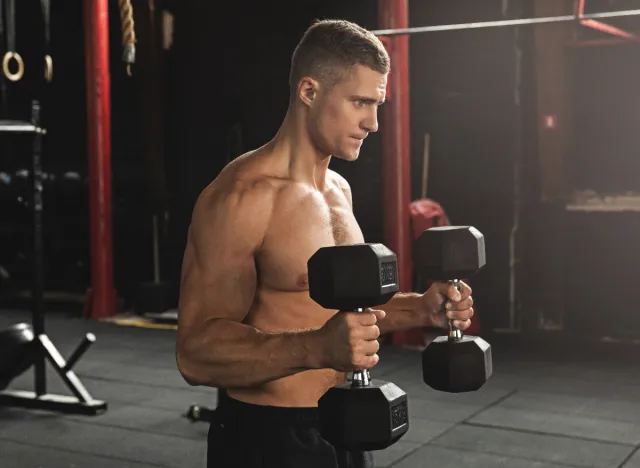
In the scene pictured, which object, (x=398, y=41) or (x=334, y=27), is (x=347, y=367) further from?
(x=398, y=41)

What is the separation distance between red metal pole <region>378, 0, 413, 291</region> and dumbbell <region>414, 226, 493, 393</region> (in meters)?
3.78

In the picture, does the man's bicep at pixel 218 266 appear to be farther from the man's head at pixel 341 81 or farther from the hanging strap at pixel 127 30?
the hanging strap at pixel 127 30

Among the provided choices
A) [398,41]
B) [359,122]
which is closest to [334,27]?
[359,122]

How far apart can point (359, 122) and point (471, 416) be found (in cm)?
280

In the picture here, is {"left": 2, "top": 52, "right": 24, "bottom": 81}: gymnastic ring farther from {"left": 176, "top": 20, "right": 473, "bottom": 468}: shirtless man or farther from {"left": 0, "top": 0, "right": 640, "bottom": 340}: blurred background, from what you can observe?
{"left": 176, "top": 20, "right": 473, "bottom": 468}: shirtless man

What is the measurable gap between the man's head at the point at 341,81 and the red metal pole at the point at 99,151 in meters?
5.31

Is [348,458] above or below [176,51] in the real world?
below

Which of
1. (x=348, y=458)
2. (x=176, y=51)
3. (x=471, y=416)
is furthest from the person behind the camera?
(x=176, y=51)

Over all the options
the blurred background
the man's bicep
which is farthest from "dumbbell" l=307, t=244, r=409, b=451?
the blurred background

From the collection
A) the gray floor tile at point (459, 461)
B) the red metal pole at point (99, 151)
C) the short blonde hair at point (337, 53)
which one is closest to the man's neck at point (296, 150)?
the short blonde hair at point (337, 53)

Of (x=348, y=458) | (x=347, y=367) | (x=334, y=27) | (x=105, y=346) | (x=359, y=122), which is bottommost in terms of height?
(x=105, y=346)

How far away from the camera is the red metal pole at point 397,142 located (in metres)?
5.50

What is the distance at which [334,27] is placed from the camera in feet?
5.36

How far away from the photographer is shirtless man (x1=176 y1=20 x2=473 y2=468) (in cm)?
155
